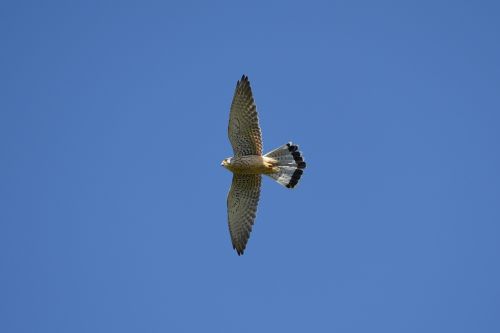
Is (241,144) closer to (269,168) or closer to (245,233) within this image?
(269,168)

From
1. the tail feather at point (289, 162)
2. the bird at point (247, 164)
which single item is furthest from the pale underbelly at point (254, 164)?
the tail feather at point (289, 162)

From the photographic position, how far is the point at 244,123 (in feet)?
49.6

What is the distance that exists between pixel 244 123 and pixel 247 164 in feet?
2.66

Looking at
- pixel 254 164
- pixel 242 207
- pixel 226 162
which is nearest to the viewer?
pixel 254 164

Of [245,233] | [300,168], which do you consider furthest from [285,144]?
[245,233]

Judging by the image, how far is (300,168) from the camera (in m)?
15.4

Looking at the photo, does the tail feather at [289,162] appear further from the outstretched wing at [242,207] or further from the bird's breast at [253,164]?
the outstretched wing at [242,207]

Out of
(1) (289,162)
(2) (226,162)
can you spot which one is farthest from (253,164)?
(1) (289,162)

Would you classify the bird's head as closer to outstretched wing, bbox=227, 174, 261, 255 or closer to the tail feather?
outstretched wing, bbox=227, 174, 261, 255

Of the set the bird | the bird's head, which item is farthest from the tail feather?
the bird's head

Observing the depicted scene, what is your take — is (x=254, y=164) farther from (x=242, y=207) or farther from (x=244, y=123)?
(x=242, y=207)

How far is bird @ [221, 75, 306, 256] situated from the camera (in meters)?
15.0

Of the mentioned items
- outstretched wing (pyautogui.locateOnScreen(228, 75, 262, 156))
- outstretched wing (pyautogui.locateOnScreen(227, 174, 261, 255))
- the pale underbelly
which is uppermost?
outstretched wing (pyautogui.locateOnScreen(228, 75, 262, 156))

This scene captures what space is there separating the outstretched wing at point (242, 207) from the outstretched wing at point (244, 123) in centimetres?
65
